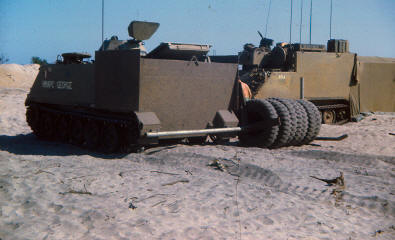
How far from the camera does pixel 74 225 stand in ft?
12.8

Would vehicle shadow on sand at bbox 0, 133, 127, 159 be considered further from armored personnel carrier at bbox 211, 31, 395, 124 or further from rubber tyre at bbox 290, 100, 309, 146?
armored personnel carrier at bbox 211, 31, 395, 124

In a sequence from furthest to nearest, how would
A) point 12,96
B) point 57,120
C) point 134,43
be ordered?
1. point 12,96
2. point 57,120
3. point 134,43

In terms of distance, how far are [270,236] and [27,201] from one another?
2415 mm

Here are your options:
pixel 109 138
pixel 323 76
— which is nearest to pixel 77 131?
pixel 109 138

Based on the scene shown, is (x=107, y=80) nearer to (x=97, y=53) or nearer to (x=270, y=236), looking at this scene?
(x=97, y=53)

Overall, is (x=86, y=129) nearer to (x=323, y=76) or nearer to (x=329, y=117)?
(x=323, y=76)

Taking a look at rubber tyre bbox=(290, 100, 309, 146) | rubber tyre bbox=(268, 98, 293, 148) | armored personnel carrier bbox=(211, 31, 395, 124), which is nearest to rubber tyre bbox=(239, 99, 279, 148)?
rubber tyre bbox=(268, 98, 293, 148)

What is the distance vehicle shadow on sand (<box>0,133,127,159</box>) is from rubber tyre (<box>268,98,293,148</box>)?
2840 millimetres

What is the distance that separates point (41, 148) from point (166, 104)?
125 inches

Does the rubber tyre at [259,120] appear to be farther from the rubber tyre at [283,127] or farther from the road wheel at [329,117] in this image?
the road wheel at [329,117]

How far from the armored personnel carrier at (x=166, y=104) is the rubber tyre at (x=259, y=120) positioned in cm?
2

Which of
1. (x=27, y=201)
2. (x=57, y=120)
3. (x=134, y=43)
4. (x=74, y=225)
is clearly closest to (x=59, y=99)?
(x=57, y=120)

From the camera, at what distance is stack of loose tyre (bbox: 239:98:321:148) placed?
27.5 feet

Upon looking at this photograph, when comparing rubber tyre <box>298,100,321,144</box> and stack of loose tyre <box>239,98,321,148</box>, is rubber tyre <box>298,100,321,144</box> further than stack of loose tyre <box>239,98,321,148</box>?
Yes
